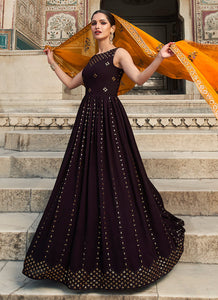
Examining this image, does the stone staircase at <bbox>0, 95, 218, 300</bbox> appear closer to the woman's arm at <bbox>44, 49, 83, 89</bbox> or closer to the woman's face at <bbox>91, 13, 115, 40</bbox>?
the woman's arm at <bbox>44, 49, 83, 89</bbox>

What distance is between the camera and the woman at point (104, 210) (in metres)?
1.40

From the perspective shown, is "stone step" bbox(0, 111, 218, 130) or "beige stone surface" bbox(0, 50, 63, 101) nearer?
"stone step" bbox(0, 111, 218, 130)

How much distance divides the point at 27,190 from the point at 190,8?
786 centimetres

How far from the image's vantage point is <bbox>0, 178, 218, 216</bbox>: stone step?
2201mm

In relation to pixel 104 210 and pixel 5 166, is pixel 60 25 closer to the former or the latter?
pixel 5 166

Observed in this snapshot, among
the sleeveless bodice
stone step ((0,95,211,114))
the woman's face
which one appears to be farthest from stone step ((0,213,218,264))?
stone step ((0,95,211,114))

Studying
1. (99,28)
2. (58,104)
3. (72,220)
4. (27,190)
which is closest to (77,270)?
(72,220)

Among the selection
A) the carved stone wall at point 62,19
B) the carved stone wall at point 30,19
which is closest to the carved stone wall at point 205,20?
the carved stone wall at point 62,19

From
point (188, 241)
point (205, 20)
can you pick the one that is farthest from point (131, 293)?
point (205, 20)

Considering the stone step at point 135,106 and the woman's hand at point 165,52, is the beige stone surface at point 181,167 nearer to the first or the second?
the woman's hand at point 165,52

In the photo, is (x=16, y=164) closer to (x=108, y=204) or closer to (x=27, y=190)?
(x=27, y=190)

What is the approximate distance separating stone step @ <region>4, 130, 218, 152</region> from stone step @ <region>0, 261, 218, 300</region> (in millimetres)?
1791

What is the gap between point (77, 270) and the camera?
1.40 metres

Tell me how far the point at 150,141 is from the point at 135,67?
5.53ft
